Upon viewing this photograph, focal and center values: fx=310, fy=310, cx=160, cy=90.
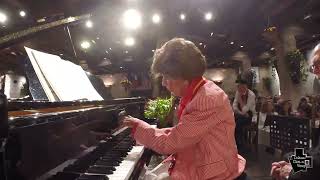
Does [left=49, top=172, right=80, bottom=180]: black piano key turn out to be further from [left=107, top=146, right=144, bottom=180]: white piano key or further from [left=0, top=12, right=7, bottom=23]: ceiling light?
[left=0, top=12, right=7, bottom=23]: ceiling light

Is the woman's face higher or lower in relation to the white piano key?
higher

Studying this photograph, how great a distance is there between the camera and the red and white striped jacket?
2004mm

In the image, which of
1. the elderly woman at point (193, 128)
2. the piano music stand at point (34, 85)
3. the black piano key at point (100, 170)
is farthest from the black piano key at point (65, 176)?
the piano music stand at point (34, 85)

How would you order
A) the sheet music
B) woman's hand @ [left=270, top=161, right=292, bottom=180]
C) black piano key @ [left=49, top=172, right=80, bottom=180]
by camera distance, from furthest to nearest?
the sheet music
woman's hand @ [left=270, top=161, right=292, bottom=180]
black piano key @ [left=49, top=172, right=80, bottom=180]

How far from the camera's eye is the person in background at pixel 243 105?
7.84m

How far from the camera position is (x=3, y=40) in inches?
107

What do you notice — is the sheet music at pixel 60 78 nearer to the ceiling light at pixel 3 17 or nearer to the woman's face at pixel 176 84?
the woman's face at pixel 176 84

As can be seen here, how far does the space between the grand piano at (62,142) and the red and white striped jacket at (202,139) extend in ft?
0.97

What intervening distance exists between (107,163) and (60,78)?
1.10 meters

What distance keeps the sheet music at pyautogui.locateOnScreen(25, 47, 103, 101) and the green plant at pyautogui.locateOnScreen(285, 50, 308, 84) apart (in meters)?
8.58

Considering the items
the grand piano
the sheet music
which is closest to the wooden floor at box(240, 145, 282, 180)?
the grand piano

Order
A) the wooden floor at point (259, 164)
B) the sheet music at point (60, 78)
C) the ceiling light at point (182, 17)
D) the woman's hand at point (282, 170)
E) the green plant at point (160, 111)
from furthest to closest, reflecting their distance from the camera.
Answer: the ceiling light at point (182, 17), the wooden floor at point (259, 164), the green plant at point (160, 111), the sheet music at point (60, 78), the woman's hand at point (282, 170)

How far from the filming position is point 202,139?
2090 mm

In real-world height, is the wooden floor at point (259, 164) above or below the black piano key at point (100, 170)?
below
